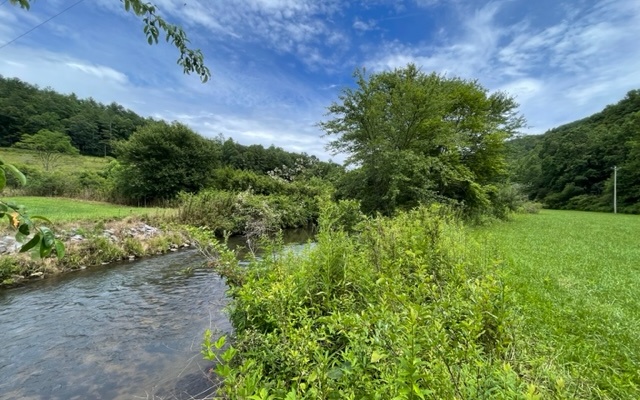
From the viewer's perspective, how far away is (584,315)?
11.4 ft

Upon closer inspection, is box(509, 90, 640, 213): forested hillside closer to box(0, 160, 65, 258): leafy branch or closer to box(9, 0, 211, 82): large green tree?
box(9, 0, 211, 82): large green tree

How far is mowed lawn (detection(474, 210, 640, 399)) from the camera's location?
2.27m

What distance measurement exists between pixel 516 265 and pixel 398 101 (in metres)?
9.12

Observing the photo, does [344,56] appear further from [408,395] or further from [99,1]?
[408,395]

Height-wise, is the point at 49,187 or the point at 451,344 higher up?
the point at 49,187

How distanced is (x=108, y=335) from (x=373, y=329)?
4.39 metres

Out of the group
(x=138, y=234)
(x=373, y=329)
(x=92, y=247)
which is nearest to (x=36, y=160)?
(x=138, y=234)

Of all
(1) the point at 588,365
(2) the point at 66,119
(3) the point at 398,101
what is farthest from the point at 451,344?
(2) the point at 66,119

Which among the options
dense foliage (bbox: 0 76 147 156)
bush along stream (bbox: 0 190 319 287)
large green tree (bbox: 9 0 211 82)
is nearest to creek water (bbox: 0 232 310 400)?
bush along stream (bbox: 0 190 319 287)

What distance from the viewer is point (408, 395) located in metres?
1.31

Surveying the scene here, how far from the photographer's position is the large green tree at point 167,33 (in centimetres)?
133

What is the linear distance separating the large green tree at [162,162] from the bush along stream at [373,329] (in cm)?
1723

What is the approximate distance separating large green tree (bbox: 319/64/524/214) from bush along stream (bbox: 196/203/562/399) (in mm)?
8220

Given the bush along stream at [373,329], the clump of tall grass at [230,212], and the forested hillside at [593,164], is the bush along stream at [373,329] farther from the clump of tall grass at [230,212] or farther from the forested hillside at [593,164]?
the forested hillside at [593,164]
